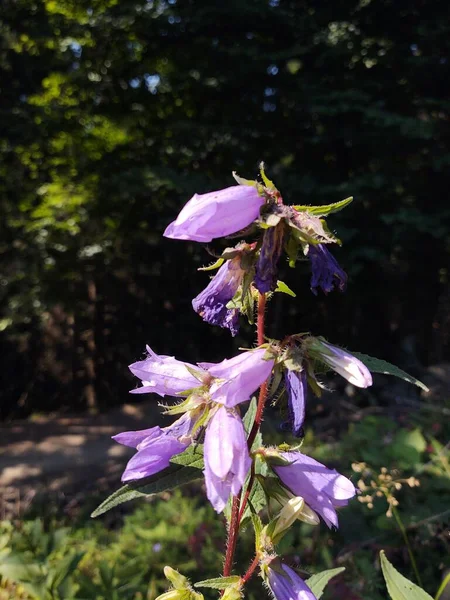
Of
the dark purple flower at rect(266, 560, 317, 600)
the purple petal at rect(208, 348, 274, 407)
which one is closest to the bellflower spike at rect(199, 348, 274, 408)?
the purple petal at rect(208, 348, 274, 407)

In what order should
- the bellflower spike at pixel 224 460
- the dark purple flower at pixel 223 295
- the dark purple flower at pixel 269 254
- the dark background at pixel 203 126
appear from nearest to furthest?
the bellflower spike at pixel 224 460
the dark purple flower at pixel 269 254
the dark purple flower at pixel 223 295
the dark background at pixel 203 126

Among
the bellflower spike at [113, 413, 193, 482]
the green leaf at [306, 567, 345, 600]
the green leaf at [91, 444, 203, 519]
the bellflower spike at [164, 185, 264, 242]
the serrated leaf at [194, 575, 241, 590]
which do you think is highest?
the bellflower spike at [164, 185, 264, 242]

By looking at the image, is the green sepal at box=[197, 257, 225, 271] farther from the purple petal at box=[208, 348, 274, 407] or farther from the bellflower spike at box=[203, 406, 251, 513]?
the bellflower spike at box=[203, 406, 251, 513]

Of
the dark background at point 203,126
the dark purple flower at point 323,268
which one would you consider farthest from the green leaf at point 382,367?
the dark background at point 203,126

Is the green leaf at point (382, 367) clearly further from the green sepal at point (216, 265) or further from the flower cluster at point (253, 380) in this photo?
the green sepal at point (216, 265)

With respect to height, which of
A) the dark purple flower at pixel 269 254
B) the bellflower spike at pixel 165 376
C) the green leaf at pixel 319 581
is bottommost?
the green leaf at pixel 319 581

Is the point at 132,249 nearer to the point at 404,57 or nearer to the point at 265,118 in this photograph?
A: the point at 265,118

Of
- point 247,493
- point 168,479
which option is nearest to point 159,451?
point 168,479
